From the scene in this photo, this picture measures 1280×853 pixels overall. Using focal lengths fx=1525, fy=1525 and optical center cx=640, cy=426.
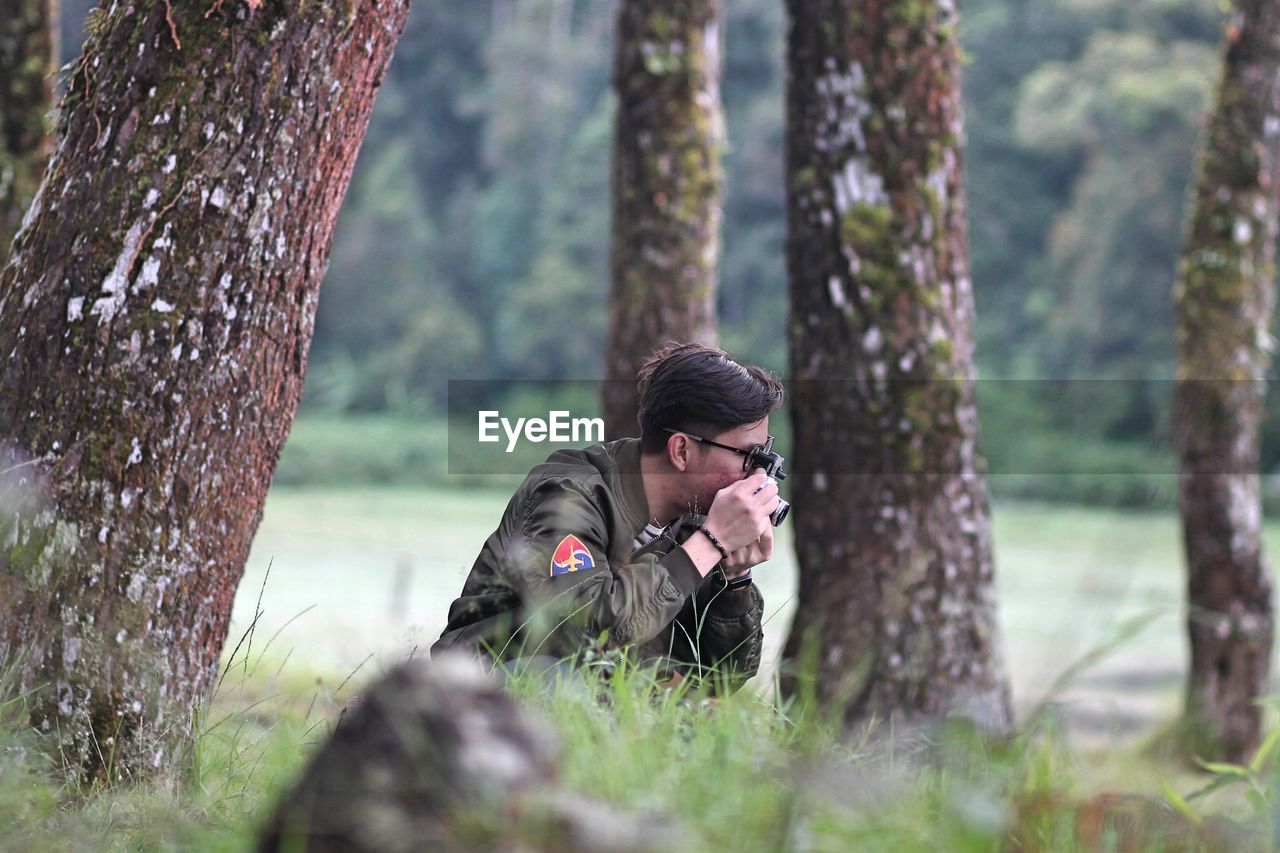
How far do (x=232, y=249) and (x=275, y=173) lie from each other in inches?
8.0

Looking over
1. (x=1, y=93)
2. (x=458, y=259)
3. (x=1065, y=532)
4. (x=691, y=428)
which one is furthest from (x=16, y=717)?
(x=458, y=259)

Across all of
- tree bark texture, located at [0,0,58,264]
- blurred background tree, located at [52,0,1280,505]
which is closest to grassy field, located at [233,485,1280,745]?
tree bark texture, located at [0,0,58,264]

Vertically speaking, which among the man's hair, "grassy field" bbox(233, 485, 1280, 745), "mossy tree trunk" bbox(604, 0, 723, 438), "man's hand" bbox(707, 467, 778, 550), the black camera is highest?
"mossy tree trunk" bbox(604, 0, 723, 438)

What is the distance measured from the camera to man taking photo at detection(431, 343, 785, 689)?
3191 millimetres

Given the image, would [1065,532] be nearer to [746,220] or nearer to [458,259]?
[746,220]

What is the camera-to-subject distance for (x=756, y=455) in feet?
11.8

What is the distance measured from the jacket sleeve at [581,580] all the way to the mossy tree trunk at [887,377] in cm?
220

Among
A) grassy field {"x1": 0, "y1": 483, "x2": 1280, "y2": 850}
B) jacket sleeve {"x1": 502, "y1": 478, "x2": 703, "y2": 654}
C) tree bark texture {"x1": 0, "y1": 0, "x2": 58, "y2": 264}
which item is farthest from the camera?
tree bark texture {"x1": 0, "y1": 0, "x2": 58, "y2": 264}

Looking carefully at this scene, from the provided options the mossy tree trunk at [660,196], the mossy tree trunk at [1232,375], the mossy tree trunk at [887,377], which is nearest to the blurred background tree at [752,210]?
the mossy tree trunk at [1232,375]

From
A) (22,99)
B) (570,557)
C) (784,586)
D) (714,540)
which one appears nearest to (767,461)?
(714,540)

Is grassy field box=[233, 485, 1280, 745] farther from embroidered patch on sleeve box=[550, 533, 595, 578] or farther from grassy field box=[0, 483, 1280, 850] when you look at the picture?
embroidered patch on sleeve box=[550, 533, 595, 578]

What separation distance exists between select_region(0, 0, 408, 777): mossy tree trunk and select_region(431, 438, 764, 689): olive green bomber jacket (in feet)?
2.10

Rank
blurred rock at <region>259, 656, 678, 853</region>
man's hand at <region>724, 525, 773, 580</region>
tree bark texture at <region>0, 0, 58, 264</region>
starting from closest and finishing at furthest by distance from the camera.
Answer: blurred rock at <region>259, 656, 678, 853</region> < man's hand at <region>724, 525, 773, 580</region> < tree bark texture at <region>0, 0, 58, 264</region>

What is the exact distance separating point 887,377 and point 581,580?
256cm
